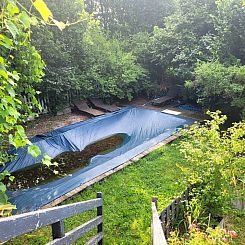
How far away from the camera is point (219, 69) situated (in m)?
6.80

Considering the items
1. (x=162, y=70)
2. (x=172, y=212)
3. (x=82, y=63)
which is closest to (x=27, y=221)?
Answer: (x=172, y=212)

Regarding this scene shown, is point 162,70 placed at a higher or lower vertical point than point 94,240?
higher

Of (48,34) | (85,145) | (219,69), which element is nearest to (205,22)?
(219,69)

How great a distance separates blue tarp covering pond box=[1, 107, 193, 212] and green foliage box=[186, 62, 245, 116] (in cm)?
A: 102

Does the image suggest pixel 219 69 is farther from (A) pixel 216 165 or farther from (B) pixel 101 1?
(B) pixel 101 1

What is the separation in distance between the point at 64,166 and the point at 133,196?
1.93 meters

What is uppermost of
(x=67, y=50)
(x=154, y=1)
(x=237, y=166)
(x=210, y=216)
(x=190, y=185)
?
(x=154, y=1)

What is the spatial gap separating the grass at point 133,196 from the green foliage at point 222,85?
2181mm

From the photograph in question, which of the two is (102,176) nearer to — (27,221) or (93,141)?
(93,141)

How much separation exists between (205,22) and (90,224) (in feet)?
29.1

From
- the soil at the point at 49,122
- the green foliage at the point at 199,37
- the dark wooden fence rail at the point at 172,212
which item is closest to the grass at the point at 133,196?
the dark wooden fence rail at the point at 172,212

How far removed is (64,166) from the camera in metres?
5.50

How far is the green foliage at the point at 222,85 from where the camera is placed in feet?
20.9

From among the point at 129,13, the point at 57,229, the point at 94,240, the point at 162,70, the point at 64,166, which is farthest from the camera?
the point at 129,13
